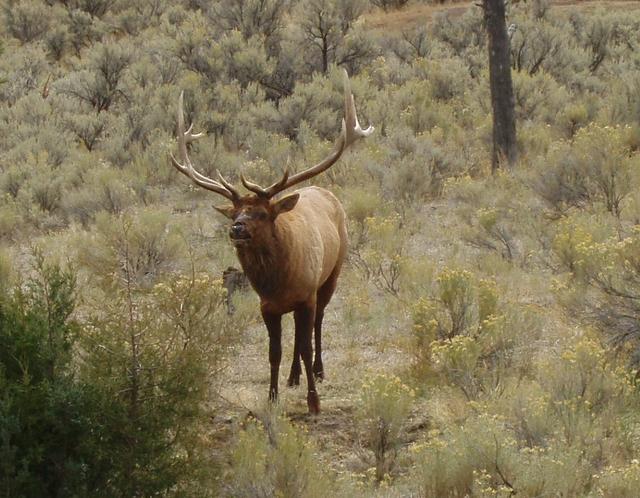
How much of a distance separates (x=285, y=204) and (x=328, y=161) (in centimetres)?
68

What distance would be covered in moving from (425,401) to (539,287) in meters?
3.04

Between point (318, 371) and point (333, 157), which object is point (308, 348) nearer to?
point (318, 371)

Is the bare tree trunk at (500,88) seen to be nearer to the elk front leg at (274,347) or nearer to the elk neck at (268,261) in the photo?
the elk front leg at (274,347)

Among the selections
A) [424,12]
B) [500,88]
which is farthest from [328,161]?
[424,12]

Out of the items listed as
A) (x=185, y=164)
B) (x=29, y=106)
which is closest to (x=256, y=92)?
(x=29, y=106)

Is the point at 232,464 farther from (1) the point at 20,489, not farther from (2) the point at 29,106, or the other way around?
(2) the point at 29,106

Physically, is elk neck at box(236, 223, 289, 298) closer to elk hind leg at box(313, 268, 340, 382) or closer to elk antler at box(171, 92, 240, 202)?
elk antler at box(171, 92, 240, 202)

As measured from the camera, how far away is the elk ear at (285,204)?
6832 mm

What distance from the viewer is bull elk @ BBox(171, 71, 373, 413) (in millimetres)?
6805

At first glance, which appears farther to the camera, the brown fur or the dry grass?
the dry grass

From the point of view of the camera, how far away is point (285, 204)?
6.86 metres

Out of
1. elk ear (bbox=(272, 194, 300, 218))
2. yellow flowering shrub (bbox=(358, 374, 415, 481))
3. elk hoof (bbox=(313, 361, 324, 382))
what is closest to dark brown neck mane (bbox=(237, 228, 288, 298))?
elk ear (bbox=(272, 194, 300, 218))

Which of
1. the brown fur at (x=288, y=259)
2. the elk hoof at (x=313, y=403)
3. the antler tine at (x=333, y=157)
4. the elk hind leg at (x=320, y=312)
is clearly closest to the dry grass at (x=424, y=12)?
the elk hind leg at (x=320, y=312)

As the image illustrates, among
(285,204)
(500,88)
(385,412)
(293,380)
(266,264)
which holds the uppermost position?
(285,204)
